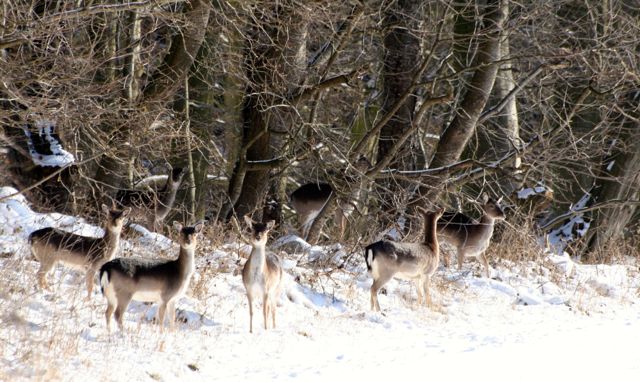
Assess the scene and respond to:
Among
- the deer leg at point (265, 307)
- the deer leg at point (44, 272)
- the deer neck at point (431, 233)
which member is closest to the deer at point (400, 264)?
the deer neck at point (431, 233)

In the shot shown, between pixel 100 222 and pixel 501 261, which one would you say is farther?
pixel 501 261

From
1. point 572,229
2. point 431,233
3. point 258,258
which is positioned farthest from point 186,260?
point 572,229

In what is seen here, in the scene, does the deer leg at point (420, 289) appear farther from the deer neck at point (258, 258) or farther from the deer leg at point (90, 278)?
the deer leg at point (90, 278)

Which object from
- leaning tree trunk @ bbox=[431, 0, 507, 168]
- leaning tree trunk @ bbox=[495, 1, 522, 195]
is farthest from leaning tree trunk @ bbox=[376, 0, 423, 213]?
leaning tree trunk @ bbox=[495, 1, 522, 195]

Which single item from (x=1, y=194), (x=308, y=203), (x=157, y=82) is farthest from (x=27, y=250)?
(x=308, y=203)

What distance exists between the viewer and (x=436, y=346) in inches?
351

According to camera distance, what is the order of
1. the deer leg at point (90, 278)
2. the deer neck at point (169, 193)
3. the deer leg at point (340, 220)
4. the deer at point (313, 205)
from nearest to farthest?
the deer leg at point (90, 278)
the deer leg at point (340, 220)
the deer at point (313, 205)
the deer neck at point (169, 193)

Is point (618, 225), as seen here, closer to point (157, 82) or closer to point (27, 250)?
point (157, 82)

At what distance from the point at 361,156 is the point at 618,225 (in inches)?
248

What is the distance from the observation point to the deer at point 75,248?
31.7 feet

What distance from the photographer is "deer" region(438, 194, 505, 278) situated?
13008mm

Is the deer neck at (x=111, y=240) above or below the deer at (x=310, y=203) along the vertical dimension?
below

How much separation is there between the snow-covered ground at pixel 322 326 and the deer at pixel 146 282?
18 cm

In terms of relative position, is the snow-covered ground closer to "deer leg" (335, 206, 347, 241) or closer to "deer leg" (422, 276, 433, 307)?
"deer leg" (422, 276, 433, 307)
